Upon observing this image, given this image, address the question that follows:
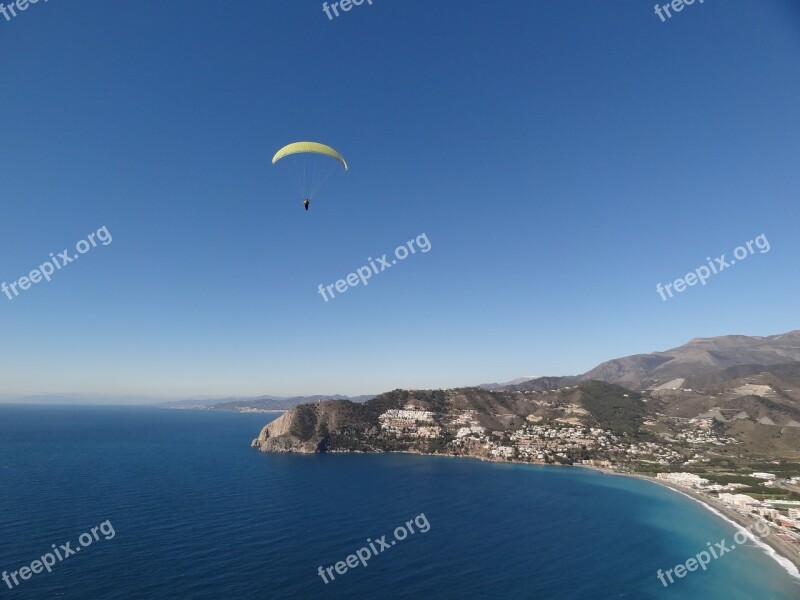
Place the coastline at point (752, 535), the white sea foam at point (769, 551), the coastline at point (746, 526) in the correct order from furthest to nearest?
1. the coastline at point (746, 526)
2. the coastline at point (752, 535)
3. the white sea foam at point (769, 551)

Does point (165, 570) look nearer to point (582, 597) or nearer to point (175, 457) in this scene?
point (582, 597)

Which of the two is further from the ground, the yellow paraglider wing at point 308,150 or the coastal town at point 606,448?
the yellow paraglider wing at point 308,150

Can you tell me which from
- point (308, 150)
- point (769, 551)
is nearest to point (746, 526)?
point (769, 551)

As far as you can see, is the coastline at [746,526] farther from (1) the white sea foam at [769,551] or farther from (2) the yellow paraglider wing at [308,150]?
(2) the yellow paraglider wing at [308,150]

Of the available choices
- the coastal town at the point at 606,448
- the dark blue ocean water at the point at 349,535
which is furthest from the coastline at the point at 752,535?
the dark blue ocean water at the point at 349,535

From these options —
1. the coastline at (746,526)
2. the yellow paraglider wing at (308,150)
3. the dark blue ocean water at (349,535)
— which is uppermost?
the yellow paraglider wing at (308,150)

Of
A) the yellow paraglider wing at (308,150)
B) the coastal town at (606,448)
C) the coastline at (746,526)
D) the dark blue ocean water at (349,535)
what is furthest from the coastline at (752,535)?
the yellow paraglider wing at (308,150)

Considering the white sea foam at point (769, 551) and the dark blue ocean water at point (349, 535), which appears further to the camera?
the white sea foam at point (769, 551)

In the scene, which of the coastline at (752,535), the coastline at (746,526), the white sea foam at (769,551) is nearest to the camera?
the white sea foam at (769,551)
